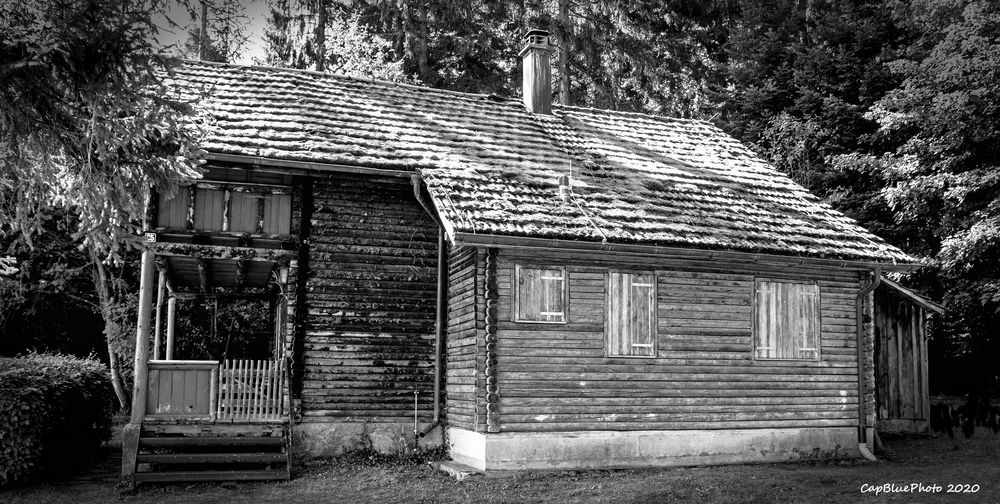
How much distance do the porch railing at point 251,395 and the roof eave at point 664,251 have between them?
4034 mm

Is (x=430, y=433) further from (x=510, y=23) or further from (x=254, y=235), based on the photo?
(x=510, y=23)

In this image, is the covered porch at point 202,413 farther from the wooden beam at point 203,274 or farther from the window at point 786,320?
the window at point 786,320

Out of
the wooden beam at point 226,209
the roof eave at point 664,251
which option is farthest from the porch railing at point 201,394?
the roof eave at point 664,251

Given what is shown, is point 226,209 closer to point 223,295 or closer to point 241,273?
point 241,273

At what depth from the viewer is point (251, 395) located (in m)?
14.8

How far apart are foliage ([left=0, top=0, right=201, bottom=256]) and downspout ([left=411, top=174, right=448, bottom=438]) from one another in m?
5.13

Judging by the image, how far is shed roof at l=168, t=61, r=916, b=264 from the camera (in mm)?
14641

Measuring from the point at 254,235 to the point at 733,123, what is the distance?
21.0m

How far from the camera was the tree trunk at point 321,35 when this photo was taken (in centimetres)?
2958

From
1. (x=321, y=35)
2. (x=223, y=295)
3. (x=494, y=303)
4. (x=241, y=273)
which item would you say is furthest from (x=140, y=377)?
(x=321, y=35)

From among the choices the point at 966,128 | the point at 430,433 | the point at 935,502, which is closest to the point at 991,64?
the point at 966,128

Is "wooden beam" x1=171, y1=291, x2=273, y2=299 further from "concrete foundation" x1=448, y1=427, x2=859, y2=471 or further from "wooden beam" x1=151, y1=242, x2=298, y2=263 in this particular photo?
"concrete foundation" x1=448, y1=427, x2=859, y2=471

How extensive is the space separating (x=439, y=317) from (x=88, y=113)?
7.14m

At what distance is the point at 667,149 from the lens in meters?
19.3
